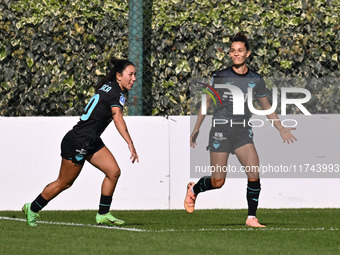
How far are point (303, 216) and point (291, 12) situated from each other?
3.33 m

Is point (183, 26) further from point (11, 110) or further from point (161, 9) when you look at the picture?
point (11, 110)

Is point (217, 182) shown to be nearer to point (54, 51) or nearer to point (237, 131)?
→ point (237, 131)

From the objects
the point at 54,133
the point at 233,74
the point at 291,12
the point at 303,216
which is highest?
the point at 291,12

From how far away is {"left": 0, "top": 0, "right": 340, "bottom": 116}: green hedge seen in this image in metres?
12.8

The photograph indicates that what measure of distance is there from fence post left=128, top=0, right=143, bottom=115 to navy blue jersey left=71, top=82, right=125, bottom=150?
3266mm

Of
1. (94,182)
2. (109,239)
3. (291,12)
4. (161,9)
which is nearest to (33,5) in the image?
(161,9)

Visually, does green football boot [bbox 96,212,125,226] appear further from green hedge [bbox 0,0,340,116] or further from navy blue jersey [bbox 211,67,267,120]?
green hedge [bbox 0,0,340,116]

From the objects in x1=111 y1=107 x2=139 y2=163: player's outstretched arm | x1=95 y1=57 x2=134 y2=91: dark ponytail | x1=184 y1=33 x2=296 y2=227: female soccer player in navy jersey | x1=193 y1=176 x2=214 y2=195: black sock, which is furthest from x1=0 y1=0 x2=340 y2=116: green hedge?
x1=111 y1=107 x2=139 y2=163: player's outstretched arm

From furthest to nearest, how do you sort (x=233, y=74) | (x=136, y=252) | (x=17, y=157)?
(x=17, y=157), (x=233, y=74), (x=136, y=252)

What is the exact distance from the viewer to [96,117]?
9.48m

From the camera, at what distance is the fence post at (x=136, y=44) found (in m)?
12.8

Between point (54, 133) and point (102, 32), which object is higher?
point (102, 32)

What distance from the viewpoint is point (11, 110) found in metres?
12.8

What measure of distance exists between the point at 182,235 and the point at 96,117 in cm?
180
